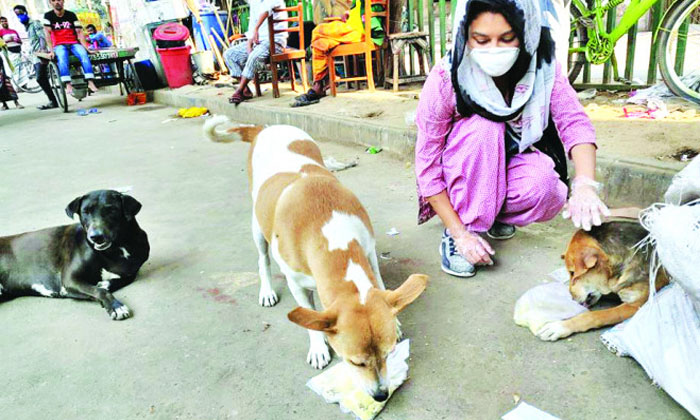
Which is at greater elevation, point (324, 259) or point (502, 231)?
point (324, 259)

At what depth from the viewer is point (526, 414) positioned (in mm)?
1674

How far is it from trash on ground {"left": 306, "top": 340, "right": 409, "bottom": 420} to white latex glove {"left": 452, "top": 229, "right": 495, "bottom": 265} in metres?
0.67

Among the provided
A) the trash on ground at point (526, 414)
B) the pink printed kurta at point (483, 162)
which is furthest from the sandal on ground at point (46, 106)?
the trash on ground at point (526, 414)

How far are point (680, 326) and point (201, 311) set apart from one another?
2.12 metres

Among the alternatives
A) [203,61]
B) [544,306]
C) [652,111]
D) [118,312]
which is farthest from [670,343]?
[203,61]

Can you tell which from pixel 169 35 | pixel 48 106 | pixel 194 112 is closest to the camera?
pixel 194 112

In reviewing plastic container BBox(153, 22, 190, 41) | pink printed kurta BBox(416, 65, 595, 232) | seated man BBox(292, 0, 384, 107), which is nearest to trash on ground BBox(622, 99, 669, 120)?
pink printed kurta BBox(416, 65, 595, 232)

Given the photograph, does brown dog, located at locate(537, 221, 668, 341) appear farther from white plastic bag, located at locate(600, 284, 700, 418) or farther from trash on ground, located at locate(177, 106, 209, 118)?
trash on ground, located at locate(177, 106, 209, 118)

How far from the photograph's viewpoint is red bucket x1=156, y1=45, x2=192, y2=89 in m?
10.9

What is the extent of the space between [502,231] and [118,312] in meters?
2.24

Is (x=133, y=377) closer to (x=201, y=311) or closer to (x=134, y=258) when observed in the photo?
(x=201, y=311)

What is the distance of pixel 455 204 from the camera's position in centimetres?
267

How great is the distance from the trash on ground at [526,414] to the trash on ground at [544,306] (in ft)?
1.43

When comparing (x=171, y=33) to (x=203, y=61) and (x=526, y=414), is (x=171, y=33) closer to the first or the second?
(x=203, y=61)
